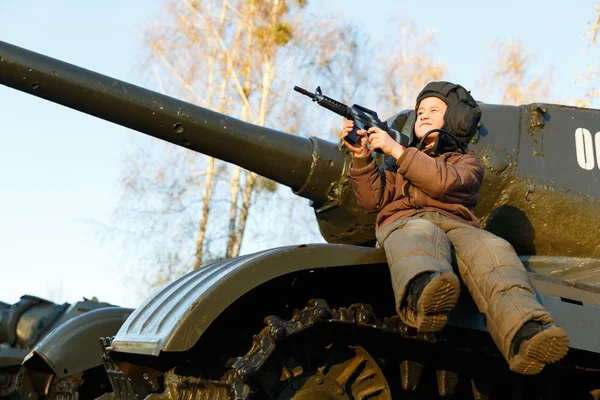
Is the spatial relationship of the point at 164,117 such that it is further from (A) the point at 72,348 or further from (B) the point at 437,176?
(B) the point at 437,176

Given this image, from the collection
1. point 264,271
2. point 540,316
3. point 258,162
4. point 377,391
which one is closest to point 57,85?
point 258,162

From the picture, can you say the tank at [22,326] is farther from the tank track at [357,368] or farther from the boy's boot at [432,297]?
the boy's boot at [432,297]

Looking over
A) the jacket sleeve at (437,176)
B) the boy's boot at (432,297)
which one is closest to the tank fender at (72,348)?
the jacket sleeve at (437,176)

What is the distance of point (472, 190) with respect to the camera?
16.1 ft

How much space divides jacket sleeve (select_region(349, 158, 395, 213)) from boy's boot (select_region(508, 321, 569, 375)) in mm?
1211

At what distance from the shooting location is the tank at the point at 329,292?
4.46m

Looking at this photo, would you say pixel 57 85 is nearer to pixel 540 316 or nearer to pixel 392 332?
pixel 392 332

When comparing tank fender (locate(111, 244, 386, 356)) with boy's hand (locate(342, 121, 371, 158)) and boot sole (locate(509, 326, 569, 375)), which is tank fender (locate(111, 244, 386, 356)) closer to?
boy's hand (locate(342, 121, 371, 158))

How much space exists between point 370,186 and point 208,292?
121 centimetres

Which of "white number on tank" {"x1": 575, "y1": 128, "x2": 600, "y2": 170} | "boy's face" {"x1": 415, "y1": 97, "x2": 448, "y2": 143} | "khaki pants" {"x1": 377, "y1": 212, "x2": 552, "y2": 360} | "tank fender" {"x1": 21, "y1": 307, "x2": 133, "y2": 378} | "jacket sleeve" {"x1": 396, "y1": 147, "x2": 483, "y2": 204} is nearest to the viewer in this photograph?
"khaki pants" {"x1": 377, "y1": 212, "x2": 552, "y2": 360}

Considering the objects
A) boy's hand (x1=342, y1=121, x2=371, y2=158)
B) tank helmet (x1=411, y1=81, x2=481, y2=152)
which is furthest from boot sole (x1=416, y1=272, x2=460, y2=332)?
tank helmet (x1=411, y1=81, x2=481, y2=152)

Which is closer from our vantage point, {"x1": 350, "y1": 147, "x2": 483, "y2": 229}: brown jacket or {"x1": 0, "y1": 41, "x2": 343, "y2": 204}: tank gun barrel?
{"x1": 350, "y1": 147, "x2": 483, "y2": 229}: brown jacket

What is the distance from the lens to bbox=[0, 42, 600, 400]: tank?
14.6ft

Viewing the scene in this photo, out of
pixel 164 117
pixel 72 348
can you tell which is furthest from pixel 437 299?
pixel 72 348
